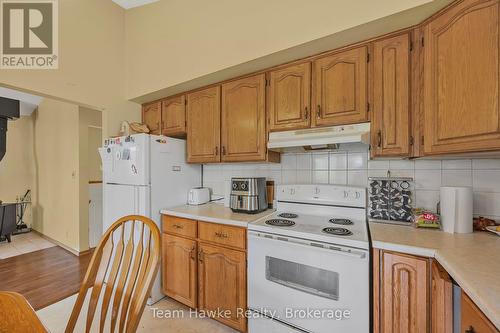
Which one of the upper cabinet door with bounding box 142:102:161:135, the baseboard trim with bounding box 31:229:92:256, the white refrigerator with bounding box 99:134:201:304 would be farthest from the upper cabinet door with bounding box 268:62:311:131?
the baseboard trim with bounding box 31:229:92:256

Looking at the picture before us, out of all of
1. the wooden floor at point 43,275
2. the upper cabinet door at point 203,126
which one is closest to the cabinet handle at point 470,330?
the upper cabinet door at point 203,126

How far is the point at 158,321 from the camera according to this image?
183 centimetres

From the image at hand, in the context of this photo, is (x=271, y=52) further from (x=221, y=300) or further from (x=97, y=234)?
(x=97, y=234)

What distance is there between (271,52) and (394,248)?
1.47 metres

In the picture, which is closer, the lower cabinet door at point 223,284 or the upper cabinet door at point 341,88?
the upper cabinet door at point 341,88

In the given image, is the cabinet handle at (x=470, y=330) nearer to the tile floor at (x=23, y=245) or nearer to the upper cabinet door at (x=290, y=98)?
the upper cabinet door at (x=290, y=98)

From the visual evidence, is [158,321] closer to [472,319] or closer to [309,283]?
[309,283]

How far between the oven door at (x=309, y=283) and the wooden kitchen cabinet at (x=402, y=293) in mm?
80

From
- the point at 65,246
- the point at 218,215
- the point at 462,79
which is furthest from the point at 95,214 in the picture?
the point at 462,79

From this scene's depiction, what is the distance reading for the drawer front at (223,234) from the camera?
63.4 inches

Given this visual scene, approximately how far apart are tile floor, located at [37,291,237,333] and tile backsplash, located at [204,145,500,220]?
4.13 feet

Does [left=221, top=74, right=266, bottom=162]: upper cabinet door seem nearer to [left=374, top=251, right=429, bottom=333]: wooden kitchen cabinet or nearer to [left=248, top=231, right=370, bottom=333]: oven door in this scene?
[left=248, top=231, right=370, bottom=333]: oven door

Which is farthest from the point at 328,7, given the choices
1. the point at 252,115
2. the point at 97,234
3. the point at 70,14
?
the point at 97,234

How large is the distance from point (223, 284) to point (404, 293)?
3.88 ft
